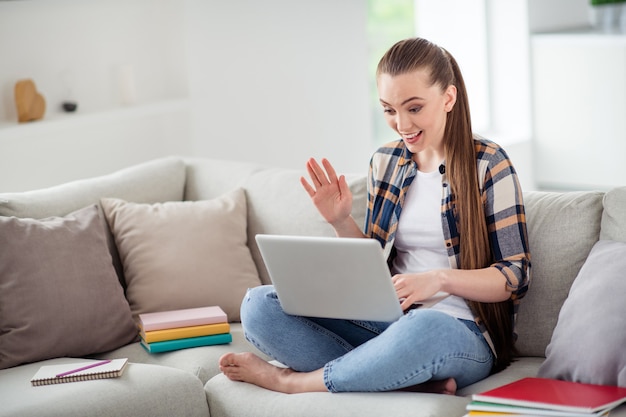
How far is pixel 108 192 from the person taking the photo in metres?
3.15

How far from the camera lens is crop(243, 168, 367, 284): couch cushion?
2.92 meters

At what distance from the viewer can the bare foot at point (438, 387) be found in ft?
7.27

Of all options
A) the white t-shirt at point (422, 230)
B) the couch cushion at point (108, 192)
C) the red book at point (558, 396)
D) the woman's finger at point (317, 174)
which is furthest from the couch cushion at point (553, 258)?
the couch cushion at point (108, 192)

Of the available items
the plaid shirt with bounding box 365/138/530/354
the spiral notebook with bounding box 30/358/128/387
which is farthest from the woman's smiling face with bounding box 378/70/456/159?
the spiral notebook with bounding box 30/358/128/387

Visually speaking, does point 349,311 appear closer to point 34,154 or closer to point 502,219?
point 502,219

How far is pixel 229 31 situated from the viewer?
4363 millimetres

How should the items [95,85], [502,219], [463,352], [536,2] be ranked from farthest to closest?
[536,2], [95,85], [502,219], [463,352]

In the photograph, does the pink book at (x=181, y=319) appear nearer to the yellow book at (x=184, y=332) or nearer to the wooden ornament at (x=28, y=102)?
the yellow book at (x=184, y=332)

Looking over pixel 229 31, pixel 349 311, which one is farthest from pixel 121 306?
pixel 229 31

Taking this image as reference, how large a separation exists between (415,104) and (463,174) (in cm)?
21

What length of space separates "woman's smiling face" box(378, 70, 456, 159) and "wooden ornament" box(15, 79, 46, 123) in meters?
1.72

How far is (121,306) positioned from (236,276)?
1.22 ft


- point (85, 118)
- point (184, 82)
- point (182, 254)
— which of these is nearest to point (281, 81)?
point (184, 82)

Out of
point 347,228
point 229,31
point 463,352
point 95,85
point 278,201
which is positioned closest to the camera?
point 463,352
